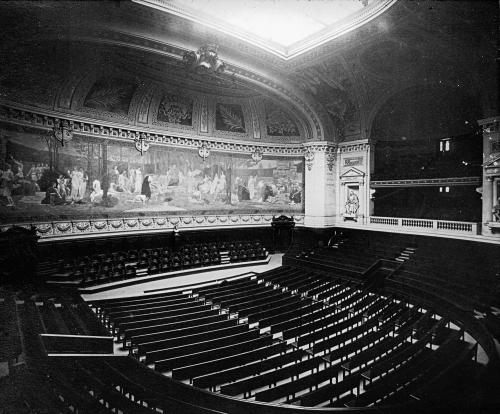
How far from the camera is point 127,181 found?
1520cm

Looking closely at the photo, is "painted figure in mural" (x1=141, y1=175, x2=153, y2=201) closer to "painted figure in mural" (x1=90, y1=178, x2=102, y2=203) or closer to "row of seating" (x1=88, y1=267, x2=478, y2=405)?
"painted figure in mural" (x1=90, y1=178, x2=102, y2=203)

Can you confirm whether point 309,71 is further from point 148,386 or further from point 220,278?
point 148,386

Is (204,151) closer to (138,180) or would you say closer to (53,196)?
(138,180)

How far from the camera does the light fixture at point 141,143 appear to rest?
15.4 m

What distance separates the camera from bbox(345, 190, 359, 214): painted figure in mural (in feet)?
58.1

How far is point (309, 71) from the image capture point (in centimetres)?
1534

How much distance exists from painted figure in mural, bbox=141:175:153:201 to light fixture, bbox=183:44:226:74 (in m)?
5.79

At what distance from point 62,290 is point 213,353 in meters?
6.70

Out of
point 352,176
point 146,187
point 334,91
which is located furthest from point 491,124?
point 146,187

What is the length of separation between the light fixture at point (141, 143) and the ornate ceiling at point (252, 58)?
0.94 m

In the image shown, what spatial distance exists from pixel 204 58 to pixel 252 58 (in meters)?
2.68

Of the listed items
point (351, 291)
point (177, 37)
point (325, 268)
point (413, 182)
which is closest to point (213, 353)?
point (351, 291)

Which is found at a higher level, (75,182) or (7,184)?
(75,182)

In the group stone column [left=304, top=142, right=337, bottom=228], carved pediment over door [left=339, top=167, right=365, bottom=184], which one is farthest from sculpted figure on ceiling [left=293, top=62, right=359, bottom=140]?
carved pediment over door [left=339, top=167, right=365, bottom=184]
